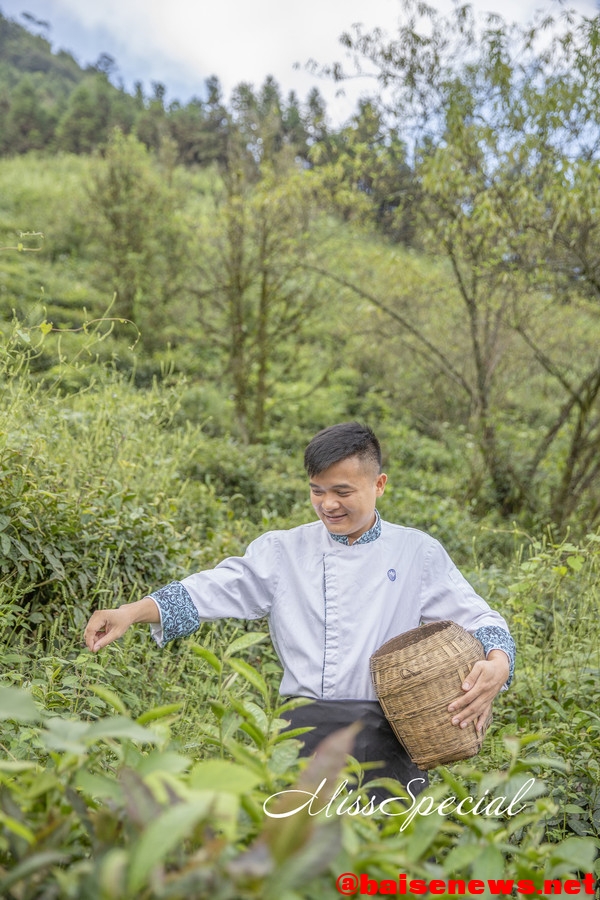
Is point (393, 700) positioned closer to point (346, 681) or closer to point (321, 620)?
point (346, 681)

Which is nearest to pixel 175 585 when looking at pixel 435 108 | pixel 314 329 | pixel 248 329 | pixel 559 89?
pixel 559 89

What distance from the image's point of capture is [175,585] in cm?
202

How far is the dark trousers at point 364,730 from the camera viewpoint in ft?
6.49

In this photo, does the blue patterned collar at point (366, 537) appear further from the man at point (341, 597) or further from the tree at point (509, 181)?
the tree at point (509, 181)

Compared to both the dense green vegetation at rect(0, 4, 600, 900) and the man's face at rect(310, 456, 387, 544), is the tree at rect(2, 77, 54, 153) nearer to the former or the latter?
the dense green vegetation at rect(0, 4, 600, 900)

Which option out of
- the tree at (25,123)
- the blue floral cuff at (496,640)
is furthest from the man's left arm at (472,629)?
the tree at (25,123)

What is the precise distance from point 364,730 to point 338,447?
0.79 metres

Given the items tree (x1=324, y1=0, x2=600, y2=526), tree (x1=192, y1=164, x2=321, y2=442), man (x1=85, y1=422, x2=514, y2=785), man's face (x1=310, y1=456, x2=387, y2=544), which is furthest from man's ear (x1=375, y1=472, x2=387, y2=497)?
tree (x1=192, y1=164, x2=321, y2=442)

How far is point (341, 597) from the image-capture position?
2.15 meters

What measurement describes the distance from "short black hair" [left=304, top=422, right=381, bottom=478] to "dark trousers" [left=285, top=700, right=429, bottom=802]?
0.66m

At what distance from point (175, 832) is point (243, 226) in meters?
9.04

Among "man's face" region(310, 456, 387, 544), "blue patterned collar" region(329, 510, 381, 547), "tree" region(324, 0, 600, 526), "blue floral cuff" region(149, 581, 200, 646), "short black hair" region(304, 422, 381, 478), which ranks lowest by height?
"blue floral cuff" region(149, 581, 200, 646)

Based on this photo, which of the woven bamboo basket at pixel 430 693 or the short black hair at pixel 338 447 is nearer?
the woven bamboo basket at pixel 430 693

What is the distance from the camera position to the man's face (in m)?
2.15
